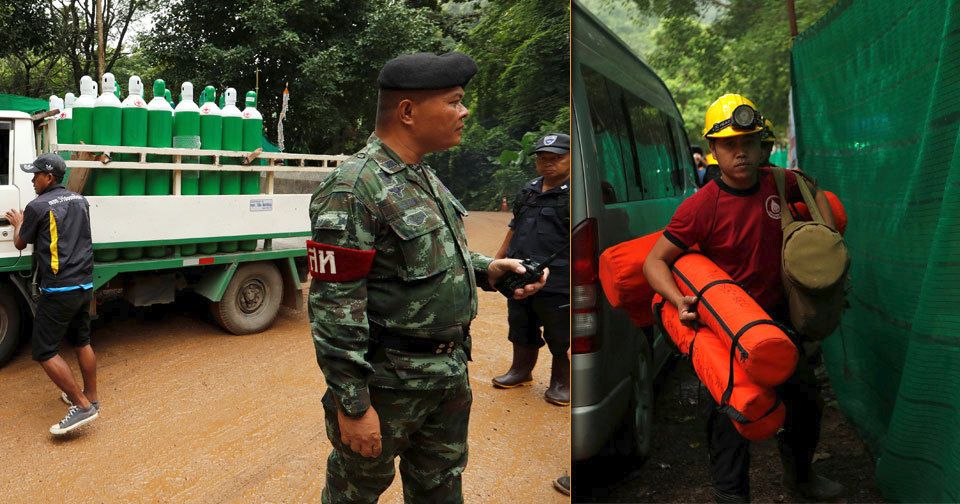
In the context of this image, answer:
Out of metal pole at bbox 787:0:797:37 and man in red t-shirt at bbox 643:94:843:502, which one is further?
man in red t-shirt at bbox 643:94:843:502

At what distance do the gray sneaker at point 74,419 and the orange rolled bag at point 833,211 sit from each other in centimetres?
366

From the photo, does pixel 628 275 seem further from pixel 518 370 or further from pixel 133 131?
pixel 133 131

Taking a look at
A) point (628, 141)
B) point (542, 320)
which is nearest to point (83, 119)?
point (542, 320)

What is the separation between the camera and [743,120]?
69.0 inches

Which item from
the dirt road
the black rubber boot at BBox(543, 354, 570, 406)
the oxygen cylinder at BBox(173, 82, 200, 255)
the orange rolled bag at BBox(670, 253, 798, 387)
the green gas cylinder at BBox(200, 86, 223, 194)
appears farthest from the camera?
the green gas cylinder at BBox(200, 86, 223, 194)

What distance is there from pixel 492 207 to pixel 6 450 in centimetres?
387

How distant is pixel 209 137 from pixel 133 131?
0.54 metres

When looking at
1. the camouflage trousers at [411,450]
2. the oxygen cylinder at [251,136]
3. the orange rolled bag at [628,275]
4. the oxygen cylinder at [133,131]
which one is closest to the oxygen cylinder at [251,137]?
the oxygen cylinder at [251,136]

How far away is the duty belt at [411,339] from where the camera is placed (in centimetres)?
182

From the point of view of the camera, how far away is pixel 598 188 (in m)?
1.96

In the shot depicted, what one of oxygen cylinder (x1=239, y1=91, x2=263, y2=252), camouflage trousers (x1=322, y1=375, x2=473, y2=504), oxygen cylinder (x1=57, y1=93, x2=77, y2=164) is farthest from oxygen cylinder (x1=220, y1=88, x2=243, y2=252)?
camouflage trousers (x1=322, y1=375, x2=473, y2=504)

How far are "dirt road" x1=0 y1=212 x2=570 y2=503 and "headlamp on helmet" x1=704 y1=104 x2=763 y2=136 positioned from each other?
2.01 metres

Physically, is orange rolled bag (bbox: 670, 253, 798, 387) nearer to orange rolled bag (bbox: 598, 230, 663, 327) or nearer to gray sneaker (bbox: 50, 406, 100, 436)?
orange rolled bag (bbox: 598, 230, 663, 327)

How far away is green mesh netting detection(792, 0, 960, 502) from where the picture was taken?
1.60 meters
